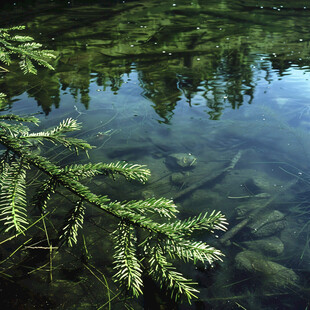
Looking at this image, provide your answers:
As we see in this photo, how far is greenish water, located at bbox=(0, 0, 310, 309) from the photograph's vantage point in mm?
2109

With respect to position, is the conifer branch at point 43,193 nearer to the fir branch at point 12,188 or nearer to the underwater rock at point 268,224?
the fir branch at point 12,188

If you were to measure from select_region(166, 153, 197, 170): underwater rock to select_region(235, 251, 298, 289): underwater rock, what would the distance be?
1306 mm

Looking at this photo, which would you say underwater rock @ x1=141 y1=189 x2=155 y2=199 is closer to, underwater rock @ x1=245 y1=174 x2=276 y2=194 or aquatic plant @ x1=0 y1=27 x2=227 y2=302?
underwater rock @ x1=245 y1=174 x2=276 y2=194

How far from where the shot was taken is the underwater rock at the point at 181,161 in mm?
3443

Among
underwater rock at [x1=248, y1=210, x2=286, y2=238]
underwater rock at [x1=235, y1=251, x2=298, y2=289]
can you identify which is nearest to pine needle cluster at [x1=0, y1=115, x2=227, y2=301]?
underwater rock at [x1=235, y1=251, x2=298, y2=289]

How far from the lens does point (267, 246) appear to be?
2.49m

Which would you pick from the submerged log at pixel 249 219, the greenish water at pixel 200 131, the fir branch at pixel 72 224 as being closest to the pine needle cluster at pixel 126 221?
the fir branch at pixel 72 224

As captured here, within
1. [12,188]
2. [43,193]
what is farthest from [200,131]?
[12,188]

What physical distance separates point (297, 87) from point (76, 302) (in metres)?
5.45

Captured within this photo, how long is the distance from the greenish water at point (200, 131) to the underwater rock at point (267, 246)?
0.01 metres

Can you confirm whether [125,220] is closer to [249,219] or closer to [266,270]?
[266,270]

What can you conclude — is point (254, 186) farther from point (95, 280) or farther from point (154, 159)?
point (95, 280)

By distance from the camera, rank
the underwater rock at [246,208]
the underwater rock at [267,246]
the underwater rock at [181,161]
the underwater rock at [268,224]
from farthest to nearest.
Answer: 1. the underwater rock at [181,161]
2. the underwater rock at [246,208]
3. the underwater rock at [268,224]
4. the underwater rock at [267,246]

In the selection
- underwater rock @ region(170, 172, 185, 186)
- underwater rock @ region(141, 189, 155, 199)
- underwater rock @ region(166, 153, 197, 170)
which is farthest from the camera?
underwater rock @ region(166, 153, 197, 170)
